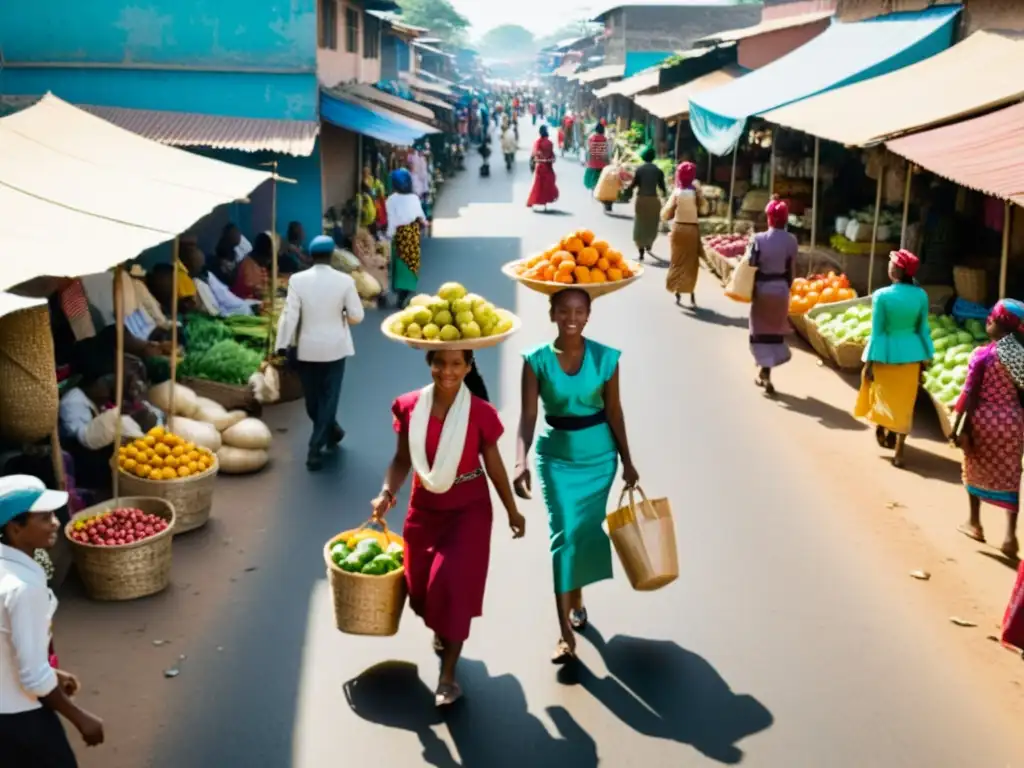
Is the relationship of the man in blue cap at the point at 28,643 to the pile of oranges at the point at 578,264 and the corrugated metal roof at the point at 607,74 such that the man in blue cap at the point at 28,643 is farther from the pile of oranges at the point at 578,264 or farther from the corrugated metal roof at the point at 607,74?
the corrugated metal roof at the point at 607,74

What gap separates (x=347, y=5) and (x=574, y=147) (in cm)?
2444

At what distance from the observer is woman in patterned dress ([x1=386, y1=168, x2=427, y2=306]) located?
12.9m

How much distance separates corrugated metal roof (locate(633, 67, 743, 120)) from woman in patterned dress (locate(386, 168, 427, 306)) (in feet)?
32.1

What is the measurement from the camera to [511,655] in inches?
210

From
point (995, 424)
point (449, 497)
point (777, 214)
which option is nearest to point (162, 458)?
point (449, 497)

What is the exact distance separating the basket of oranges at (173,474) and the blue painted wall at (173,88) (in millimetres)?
9446

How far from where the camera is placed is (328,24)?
674 inches

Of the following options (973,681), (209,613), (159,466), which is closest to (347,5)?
(159,466)

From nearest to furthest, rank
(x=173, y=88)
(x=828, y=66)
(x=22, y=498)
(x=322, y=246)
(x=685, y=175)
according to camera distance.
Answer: (x=22, y=498) < (x=322, y=246) < (x=685, y=175) < (x=173, y=88) < (x=828, y=66)

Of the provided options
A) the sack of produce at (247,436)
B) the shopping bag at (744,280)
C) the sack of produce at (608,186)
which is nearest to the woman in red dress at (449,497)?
the sack of produce at (247,436)

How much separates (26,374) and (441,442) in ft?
7.70

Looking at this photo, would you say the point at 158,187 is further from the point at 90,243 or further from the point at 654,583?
the point at 654,583

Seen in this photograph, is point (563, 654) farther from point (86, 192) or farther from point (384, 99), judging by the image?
point (384, 99)

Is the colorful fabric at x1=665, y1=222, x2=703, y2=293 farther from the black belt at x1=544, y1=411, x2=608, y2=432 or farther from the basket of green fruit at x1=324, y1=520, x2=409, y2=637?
the basket of green fruit at x1=324, y1=520, x2=409, y2=637
